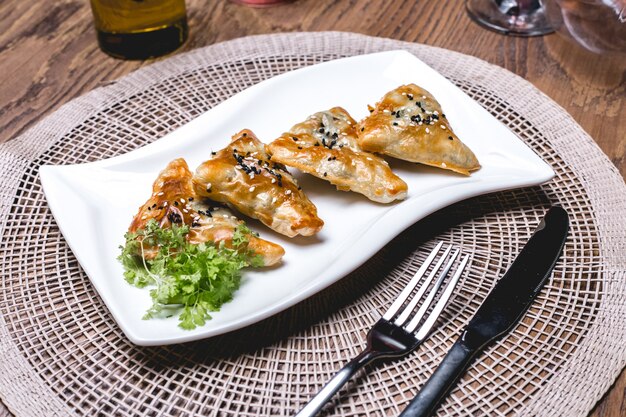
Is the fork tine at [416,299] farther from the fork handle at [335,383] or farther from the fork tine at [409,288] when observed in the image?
the fork handle at [335,383]

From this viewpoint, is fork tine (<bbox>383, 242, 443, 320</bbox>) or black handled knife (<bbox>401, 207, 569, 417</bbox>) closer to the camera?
black handled knife (<bbox>401, 207, 569, 417</bbox>)

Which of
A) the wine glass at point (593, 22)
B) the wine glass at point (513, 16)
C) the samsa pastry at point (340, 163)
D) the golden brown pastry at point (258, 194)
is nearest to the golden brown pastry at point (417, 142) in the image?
the samsa pastry at point (340, 163)

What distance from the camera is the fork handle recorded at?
58.5 inches

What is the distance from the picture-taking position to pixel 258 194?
185 centimetres

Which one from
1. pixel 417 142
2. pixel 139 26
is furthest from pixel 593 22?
pixel 139 26

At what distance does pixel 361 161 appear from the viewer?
1.98 metres

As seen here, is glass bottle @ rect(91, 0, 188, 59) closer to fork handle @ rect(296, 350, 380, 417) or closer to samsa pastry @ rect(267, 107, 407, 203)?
samsa pastry @ rect(267, 107, 407, 203)

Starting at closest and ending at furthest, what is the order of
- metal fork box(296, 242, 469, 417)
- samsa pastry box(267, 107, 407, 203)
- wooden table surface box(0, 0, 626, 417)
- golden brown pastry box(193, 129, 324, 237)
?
metal fork box(296, 242, 469, 417), golden brown pastry box(193, 129, 324, 237), samsa pastry box(267, 107, 407, 203), wooden table surface box(0, 0, 626, 417)

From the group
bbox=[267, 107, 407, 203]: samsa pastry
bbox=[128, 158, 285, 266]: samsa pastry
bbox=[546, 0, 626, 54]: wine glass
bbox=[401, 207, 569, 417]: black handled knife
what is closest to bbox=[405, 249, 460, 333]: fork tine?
bbox=[401, 207, 569, 417]: black handled knife

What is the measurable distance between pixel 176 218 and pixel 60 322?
402 millimetres

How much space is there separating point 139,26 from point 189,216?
47.3 inches

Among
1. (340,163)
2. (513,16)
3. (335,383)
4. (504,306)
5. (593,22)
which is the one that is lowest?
(335,383)

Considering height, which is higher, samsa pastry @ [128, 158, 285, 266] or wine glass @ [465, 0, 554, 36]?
wine glass @ [465, 0, 554, 36]

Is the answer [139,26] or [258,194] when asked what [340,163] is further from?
[139,26]
